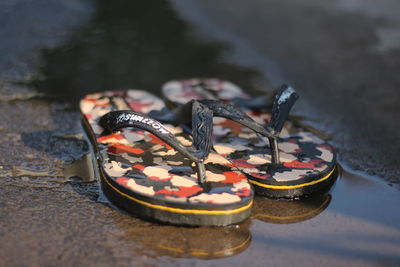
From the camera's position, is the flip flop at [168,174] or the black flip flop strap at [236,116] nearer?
the flip flop at [168,174]

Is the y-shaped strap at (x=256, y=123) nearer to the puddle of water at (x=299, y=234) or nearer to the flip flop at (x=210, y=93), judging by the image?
the puddle of water at (x=299, y=234)

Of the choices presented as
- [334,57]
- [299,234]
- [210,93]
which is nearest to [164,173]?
[299,234]

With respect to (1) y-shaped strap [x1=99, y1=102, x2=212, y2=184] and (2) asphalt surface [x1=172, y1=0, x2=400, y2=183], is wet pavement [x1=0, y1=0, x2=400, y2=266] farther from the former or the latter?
(1) y-shaped strap [x1=99, y1=102, x2=212, y2=184]

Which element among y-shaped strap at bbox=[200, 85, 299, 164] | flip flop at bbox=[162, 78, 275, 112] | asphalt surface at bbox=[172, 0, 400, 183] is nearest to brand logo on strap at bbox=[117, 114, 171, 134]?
y-shaped strap at bbox=[200, 85, 299, 164]

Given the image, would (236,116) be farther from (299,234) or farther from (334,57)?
(334,57)

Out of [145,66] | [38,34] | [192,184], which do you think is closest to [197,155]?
[192,184]

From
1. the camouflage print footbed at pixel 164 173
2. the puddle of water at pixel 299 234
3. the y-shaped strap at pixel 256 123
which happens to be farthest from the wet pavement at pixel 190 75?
the y-shaped strap at pixel 256 123

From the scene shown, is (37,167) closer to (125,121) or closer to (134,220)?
(125,121)

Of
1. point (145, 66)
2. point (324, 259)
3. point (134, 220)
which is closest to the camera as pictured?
point (324, 259)

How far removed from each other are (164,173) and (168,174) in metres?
0.02

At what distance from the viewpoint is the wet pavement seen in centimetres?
194

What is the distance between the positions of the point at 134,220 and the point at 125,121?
1.39 ft

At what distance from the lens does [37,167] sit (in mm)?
2467

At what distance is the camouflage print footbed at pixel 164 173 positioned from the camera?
6.57 feet
